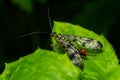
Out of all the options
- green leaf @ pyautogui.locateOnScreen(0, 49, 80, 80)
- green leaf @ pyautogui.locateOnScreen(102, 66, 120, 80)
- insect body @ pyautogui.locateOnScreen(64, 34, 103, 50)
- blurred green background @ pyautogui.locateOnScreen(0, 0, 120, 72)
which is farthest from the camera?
blurred green background @ pyautogui.locateOnScreen(0, 0, 120, 72)

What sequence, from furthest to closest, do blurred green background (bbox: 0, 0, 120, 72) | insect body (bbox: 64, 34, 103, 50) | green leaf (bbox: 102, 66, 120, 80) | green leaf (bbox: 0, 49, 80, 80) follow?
Answer: blurred green background (bbox: 0, 0, 120, 72) < insect body (bbox: 64, 34, 103, 50) < green leaf (bbox: 0, 49, 80, 80) < green leaf (bbox: 102, 66, 120, 80)

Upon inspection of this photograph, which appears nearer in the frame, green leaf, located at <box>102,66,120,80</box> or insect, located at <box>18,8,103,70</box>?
green leaf, located at <box>102,66,120,80</box>

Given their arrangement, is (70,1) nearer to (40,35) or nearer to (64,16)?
(64,16)

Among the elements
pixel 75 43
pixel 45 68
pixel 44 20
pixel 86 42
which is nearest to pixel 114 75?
pixel 45 68

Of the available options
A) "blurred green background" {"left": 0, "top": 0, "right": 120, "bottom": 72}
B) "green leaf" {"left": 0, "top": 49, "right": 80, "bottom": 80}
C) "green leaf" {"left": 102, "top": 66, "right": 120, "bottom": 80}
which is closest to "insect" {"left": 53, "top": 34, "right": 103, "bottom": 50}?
"green leaf" {"left": 0, "top": 49, "right": 80, "bottom": 80}

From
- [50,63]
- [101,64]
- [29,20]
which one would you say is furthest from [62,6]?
[50,63]

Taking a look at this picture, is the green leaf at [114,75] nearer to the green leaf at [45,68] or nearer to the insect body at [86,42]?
the green leaf at [45,68]

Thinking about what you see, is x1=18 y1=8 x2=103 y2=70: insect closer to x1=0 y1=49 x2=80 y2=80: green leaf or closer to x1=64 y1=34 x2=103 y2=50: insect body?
x1=64 y1=34 x2=103 y2=50: insect body

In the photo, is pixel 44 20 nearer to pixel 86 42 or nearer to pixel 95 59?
pixel 86 42
